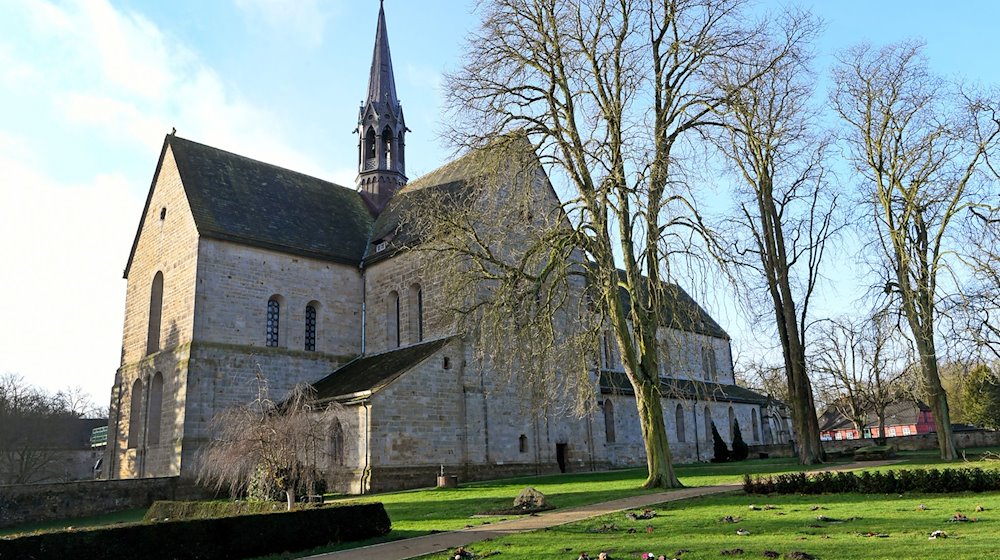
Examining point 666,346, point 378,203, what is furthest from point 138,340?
point 666,346

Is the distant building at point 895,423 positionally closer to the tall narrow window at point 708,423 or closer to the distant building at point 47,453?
the tall narrow window at point 708,423

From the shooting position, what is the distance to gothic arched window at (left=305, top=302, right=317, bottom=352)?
105 feet

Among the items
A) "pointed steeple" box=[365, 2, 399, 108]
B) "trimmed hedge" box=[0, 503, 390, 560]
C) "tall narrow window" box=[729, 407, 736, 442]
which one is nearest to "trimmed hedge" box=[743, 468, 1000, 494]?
"trimmed hedge" box=[0, 503, 390, 560]

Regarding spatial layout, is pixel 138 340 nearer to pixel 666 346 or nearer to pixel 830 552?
pixel 666 346

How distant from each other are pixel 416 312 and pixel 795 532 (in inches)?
866

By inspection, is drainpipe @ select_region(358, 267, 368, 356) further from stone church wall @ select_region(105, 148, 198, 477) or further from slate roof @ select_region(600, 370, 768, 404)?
slate roof @ select_region(600, 370, 768, 404)

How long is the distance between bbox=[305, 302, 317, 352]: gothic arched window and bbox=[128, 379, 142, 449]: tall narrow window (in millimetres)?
7433

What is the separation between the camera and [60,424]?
55.8 metres

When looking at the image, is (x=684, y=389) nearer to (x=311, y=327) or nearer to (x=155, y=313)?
(x=311, y=327)

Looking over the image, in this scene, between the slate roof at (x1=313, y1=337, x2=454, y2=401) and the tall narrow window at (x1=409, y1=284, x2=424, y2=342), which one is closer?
the slate roof at (x1=313, y1=337, x2=454, y2=401)

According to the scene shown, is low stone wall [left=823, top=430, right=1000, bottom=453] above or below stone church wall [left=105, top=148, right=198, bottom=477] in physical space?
below

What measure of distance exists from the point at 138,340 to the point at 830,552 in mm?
31332

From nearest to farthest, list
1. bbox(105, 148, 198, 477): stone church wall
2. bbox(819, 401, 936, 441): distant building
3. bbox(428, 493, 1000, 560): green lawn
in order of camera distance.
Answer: bbox(428, 493, 1000, 560): green lawn, bbox(105, 148, 198, 477): stone church wall, bbox(819, 401, 936, 441): distant building

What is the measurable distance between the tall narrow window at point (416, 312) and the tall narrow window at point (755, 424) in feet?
87.6
